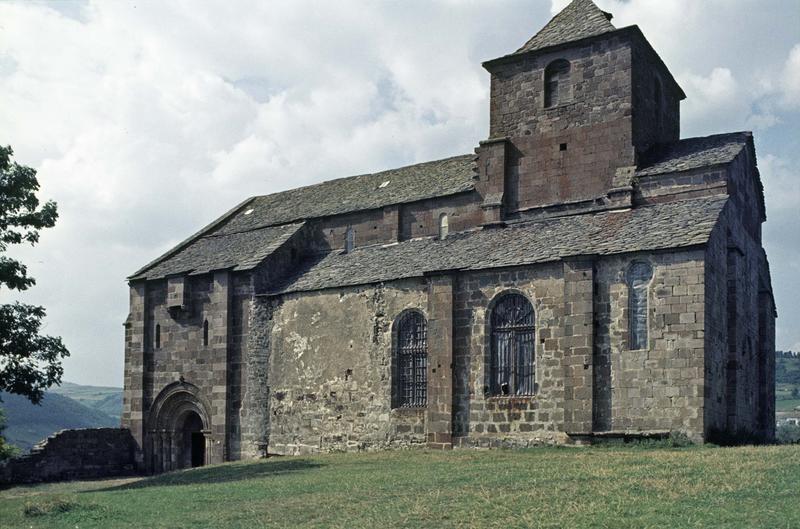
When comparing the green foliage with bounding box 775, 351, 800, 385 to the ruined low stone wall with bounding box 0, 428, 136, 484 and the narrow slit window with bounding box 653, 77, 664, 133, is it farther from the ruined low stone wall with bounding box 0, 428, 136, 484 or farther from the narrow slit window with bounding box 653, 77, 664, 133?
the ruined low stone wall with bounding box 0, 428, 136, 484

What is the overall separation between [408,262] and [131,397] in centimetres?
1478

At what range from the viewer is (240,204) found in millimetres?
46688

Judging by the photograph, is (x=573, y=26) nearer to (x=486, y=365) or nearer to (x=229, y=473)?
(x=486, y=365)

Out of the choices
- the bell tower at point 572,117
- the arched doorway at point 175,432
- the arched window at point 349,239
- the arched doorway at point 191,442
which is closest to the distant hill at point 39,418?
the arched doorway at point 175,432

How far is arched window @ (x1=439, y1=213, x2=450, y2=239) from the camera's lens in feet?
118

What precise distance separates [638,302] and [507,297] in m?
4.59

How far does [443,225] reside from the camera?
3606 cm

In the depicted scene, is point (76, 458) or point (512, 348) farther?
point (76, 458)

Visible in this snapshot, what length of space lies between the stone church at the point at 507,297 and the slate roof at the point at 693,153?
103 millimetres

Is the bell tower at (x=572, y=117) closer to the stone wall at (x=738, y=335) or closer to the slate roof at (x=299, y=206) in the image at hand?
the slate roof at (x=299, y=206)

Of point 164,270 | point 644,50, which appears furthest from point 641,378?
point 164,270

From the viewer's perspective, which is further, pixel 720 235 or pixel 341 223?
pixel 341 223

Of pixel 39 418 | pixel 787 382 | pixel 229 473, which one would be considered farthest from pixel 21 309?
pixel 39 418

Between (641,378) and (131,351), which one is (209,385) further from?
(641,378)
